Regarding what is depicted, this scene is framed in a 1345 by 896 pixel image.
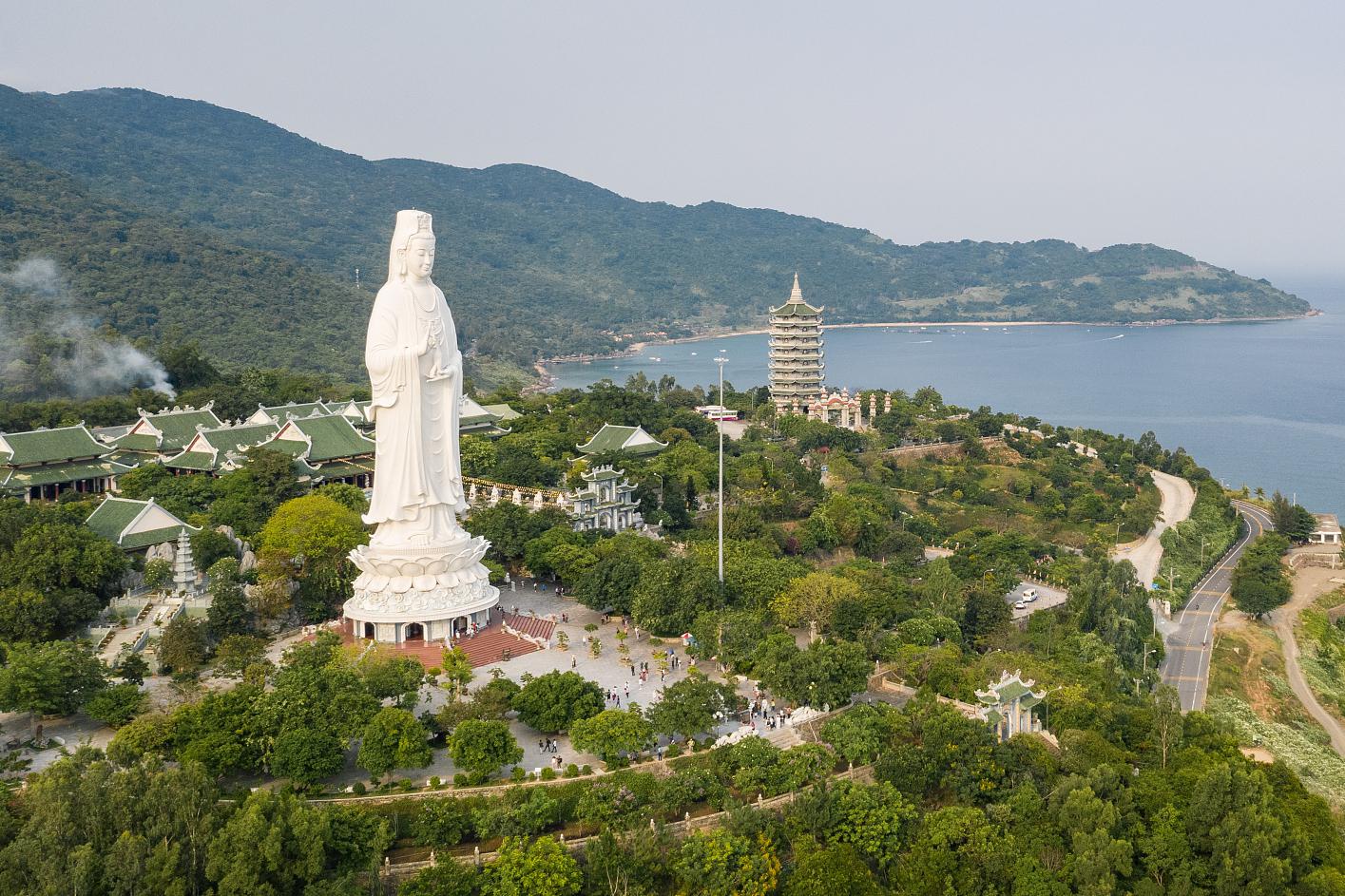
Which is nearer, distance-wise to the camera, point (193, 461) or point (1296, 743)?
point (1296, 743)

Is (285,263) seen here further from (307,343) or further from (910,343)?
(910,343)

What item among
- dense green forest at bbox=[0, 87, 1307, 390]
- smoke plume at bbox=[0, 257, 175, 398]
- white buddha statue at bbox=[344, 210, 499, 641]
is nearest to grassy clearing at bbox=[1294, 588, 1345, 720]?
white buddha statue at bbox=[344, 210, 499, 641]

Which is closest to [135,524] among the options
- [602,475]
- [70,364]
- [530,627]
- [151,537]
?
[151,537]

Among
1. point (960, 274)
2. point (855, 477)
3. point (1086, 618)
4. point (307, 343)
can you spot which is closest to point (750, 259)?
point (960, 274)

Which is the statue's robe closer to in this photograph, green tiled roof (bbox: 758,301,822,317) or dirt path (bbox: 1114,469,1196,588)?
dirt path (bbox: 1114,469,1196,588)

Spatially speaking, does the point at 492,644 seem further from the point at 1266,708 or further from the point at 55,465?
the point at 1266,708

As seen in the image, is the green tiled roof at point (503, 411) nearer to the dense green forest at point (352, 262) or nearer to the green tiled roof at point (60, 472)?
the green tiled roof at point (60, 472)
